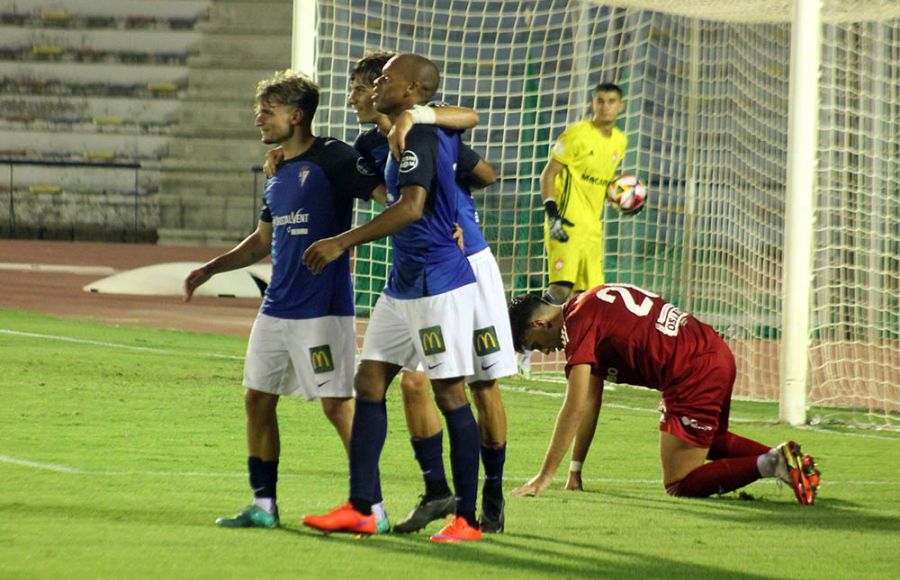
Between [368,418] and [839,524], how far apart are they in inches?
70.3

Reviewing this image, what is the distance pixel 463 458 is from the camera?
16.4ft

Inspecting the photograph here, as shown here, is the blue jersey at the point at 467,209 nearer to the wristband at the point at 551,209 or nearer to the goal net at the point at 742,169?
the wristband at the point at 551,209

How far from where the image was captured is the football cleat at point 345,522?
4887 mm

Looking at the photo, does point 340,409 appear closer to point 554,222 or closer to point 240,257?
point 240,257

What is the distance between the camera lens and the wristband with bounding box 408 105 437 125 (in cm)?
493

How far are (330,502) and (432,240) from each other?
1.22 metres

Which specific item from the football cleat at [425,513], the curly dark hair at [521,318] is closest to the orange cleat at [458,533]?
the football cleat at [425,513]

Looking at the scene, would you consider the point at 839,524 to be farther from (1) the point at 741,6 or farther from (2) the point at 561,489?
(1) the point at 741,6

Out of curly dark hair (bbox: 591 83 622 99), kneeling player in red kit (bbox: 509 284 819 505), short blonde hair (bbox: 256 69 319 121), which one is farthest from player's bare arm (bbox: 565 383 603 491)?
curly dark hair (bbox: 591 83 622 99)

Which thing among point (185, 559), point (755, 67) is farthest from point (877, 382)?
point (185, 559)

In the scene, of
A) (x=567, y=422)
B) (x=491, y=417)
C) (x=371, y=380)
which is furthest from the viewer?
(x=567, y=422)

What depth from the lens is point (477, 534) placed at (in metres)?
4.96

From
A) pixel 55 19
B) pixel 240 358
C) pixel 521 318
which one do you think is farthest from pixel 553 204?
pixel 55 19

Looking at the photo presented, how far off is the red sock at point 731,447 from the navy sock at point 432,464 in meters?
1.62
